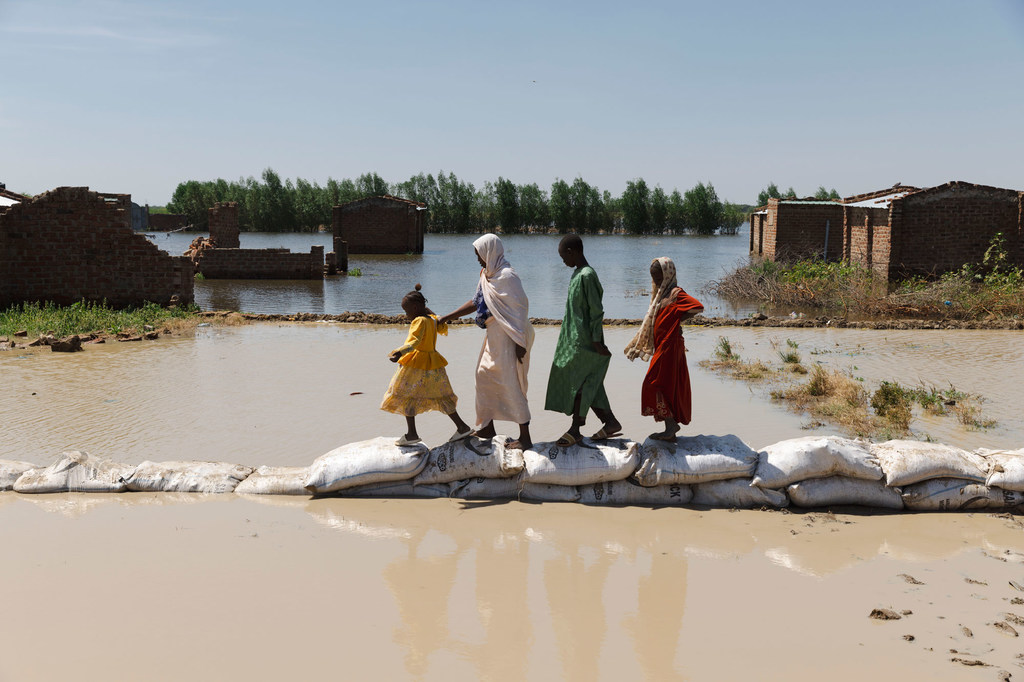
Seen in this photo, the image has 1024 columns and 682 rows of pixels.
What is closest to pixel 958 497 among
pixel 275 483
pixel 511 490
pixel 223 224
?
pixel 511 490

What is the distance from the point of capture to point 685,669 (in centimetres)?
325

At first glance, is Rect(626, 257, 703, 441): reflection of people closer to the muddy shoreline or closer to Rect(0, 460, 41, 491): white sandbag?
Rect(0, 460, 41, 491): white sandbag

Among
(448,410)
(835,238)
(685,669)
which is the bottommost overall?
(685,669)

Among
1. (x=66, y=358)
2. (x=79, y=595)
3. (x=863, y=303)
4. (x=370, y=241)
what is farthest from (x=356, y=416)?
(x=370, y=241)

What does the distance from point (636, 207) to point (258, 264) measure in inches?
2318

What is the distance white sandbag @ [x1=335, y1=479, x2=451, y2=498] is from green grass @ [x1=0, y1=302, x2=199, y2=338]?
9186mm

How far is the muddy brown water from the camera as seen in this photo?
329 cm

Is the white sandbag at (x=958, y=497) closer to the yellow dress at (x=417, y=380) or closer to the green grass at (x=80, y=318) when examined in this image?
the yellow dress at (x=417, y=380)

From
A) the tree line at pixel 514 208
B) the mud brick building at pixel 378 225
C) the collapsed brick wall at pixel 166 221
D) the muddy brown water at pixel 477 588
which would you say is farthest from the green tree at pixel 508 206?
the muddy brown water at pixel 477 588

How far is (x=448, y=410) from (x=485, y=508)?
28.2 inches

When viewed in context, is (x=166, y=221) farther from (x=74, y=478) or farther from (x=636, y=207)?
(x=74, y=478)

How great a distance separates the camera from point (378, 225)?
39969 mm

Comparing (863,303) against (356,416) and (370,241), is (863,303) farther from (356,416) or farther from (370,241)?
(370,241)

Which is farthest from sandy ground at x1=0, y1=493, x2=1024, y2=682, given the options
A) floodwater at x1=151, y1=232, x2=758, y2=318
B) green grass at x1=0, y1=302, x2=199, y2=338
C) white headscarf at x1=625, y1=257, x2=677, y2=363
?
floodwater at x1=151, y1=232, x2=758, y2=318
